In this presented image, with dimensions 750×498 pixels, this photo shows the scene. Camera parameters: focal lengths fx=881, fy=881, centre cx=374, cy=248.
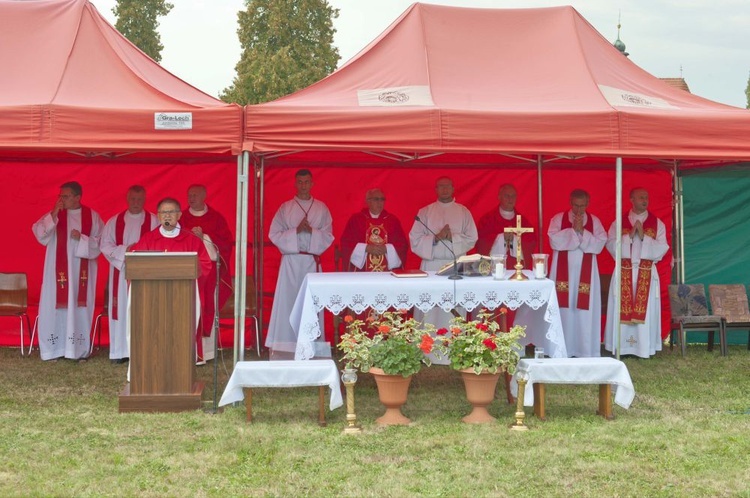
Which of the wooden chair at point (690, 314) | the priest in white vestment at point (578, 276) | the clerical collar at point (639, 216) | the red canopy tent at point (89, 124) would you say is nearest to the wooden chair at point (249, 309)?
the red canopy tent at point (89, 124)

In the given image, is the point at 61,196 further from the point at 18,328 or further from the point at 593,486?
the point at 593,486

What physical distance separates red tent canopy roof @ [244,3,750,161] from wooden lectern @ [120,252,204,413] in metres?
1.09

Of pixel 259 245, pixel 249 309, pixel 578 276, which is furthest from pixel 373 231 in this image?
pixel 578 276

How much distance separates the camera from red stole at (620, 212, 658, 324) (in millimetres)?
9273

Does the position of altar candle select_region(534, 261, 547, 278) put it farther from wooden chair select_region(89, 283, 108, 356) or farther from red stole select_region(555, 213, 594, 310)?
wooden chair select_region(89, 283, 108, 356)

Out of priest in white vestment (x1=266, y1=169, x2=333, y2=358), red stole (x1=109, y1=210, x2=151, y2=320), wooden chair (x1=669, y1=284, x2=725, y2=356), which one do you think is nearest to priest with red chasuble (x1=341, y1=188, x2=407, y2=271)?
priest in white vestment (x1=266, y1=169, x2=333, y2=358)

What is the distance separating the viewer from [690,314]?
31.9ft

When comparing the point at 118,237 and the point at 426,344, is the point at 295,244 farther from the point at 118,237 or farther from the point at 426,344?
the point at 426,344

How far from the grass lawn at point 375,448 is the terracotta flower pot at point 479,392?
157 mm

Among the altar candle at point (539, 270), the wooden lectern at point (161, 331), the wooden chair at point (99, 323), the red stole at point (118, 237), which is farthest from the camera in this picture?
the wooden chair at point (99, 323)

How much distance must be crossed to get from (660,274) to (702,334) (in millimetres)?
967

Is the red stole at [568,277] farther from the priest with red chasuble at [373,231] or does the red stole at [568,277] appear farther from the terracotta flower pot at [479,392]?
the terracotta flower pot at [479,392]

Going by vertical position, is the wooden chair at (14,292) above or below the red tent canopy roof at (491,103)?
below

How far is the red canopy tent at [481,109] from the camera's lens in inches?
261
